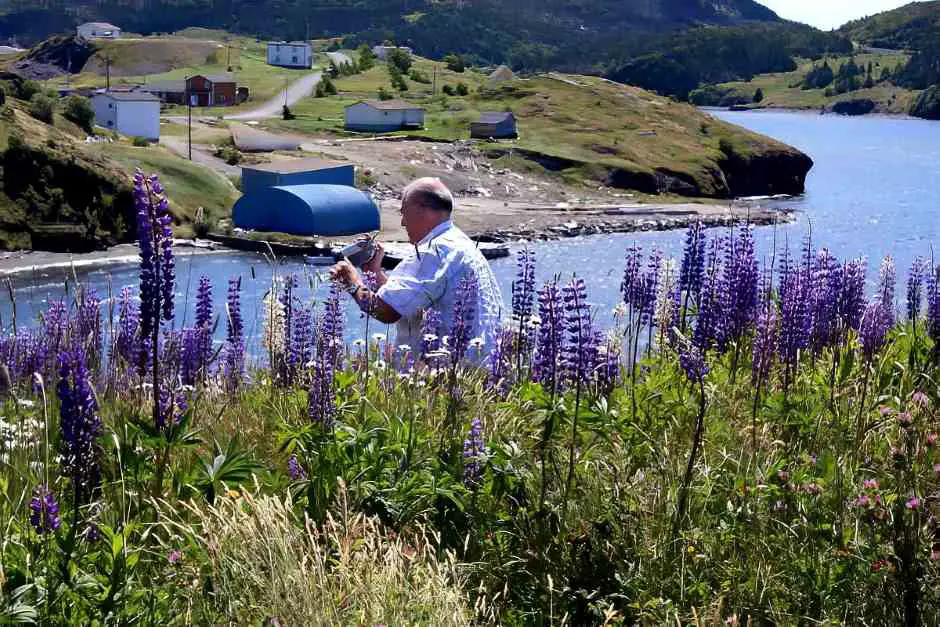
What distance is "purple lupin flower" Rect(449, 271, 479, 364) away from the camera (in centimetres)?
588

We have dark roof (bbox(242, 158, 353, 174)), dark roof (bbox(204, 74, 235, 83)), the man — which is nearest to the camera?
the man

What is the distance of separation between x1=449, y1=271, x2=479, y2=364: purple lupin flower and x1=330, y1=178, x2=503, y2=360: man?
0.03m

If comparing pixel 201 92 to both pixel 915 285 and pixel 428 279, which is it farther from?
pixel 428 279

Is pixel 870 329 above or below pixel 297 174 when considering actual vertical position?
above

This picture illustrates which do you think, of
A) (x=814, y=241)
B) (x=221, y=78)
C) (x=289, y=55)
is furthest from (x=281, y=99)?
(x=814, y=241)

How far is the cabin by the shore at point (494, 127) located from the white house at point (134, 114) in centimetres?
3222

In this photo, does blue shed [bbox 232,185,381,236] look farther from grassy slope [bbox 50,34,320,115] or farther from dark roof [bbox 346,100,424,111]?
grassy slope [bbox 50,34,320,115]

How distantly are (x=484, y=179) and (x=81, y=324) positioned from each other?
9233 centimetres

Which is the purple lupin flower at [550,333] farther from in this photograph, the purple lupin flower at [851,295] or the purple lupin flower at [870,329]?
the purple lupin flower at [851,295]

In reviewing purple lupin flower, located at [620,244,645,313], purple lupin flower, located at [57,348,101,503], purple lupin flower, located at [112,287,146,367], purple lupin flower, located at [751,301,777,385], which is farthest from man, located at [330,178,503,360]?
purple lupin flower, located at [57,348,101,503]

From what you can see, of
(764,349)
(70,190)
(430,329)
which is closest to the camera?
(764,349)

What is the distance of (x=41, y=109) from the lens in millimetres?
83312

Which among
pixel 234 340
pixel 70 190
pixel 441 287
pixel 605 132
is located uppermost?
pixel 441 287

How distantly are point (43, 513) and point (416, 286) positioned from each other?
364 centimetres
